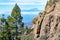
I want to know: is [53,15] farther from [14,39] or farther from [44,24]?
[14,39]

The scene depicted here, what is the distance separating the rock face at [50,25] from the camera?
45306 mm

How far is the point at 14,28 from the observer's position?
235 ft

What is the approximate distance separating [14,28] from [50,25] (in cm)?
2486

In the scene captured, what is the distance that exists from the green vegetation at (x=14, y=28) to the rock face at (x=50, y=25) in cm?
275

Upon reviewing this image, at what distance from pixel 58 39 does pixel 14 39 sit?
913 inches

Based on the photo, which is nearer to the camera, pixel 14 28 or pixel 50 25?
pixel 50 25

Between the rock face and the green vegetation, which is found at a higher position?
the rock face

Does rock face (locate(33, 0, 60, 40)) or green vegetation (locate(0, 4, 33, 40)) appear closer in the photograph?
rock face (locate(33, 0, 60, 40))

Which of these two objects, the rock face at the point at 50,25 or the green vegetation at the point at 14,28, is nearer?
the rock face at the point at 50,25

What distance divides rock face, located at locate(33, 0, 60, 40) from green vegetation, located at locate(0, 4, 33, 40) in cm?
275

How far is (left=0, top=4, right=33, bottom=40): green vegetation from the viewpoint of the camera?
6141 cm

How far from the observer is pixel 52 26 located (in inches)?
1841

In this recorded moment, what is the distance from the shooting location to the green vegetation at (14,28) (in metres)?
61.4

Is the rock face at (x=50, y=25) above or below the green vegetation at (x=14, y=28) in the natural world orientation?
above
